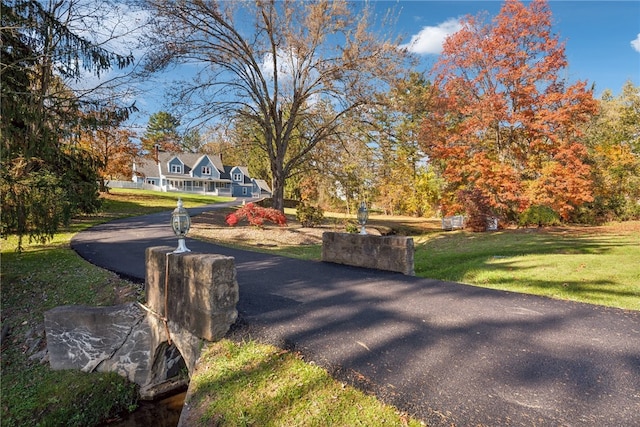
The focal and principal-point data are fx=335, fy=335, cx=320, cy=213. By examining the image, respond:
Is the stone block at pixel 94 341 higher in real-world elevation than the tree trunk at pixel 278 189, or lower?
lower

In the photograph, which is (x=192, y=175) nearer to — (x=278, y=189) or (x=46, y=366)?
(x=278, y=189)

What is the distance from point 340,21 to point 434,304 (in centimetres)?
1346

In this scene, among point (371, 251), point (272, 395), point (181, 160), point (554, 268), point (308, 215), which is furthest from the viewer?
point (181, 160)

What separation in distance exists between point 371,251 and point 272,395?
14.4 feet

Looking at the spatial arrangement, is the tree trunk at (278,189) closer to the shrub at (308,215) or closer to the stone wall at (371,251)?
the shrub at (308,215)

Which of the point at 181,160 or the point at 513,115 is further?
the point at 181,160

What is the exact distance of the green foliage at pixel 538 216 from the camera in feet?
58.3

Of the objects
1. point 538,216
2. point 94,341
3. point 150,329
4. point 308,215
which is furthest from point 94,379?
point 538,216

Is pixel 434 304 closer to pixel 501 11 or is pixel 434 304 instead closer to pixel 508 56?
pixel 508 56

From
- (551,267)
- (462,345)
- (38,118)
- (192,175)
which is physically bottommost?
(551,267)

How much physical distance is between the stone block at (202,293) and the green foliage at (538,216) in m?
18.3

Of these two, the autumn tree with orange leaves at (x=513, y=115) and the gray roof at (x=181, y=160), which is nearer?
the autumn tree with orange leaves at (x=513, y=115)

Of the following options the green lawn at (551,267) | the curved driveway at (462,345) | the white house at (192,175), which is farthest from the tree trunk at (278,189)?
the white house at (192,175)

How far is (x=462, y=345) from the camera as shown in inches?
129
